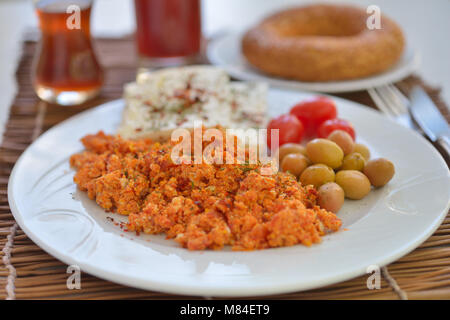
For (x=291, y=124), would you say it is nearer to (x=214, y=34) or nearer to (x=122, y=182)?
(x=122, y=182)

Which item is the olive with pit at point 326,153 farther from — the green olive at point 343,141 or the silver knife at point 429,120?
the silver knife at point 429,120

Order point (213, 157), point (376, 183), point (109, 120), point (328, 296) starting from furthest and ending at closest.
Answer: point (109, 120)
point (376, 183)
point (213, 157)
point (328, 296)

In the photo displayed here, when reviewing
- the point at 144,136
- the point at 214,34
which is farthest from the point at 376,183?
the point at 214,34

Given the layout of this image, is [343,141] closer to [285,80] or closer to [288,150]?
[288,150]

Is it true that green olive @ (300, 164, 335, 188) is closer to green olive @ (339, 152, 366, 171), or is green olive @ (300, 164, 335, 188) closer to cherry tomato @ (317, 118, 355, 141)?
green olive @ (339, 152, 366, 171)

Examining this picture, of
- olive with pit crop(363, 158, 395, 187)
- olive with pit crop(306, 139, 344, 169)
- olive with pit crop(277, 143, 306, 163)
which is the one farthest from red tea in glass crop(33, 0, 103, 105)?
olive with pit crop(363, 158, 395, 187)

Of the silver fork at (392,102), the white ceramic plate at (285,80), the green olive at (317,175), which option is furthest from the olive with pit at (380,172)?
the white ceramic plate at (285,80)

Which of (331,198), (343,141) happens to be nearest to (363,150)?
(343,141)
